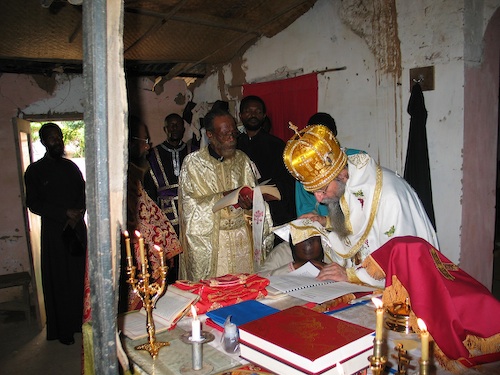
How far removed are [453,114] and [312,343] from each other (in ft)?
11.7

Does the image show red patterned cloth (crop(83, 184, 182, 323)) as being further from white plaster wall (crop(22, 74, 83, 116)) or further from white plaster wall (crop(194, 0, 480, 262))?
white plaster wall (crop(22, 74, 83, 116))

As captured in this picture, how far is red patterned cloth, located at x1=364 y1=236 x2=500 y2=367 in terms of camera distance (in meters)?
1.52

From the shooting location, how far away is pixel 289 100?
614cm

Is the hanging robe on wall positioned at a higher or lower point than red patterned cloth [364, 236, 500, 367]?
higher

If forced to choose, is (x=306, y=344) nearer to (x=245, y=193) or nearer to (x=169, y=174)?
(x=245, y=193)

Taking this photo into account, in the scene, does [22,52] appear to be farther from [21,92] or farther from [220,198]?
[220,198]

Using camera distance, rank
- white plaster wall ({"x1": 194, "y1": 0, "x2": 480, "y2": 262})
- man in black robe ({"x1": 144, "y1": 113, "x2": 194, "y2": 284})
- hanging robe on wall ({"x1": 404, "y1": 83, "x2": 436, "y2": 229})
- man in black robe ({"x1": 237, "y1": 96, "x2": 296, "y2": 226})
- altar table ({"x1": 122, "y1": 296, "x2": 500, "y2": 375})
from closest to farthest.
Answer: altar table ({"x1": 122, "y1": 296, "x2": 500, "y2": 375})
white plaster wall ({"x1": 194, "y1": 0, "x2": 480, "y2": 262})
hanging robe on wall ({"x1": 404, "y1": 83, "x2": 436, "y2": 229})
man in black robe ({"x1": 237, "y1": 96, "x2": 296, "y2": 226})
man in black robe ({"x1": 144, "y1": 113, "x2": 194, "y2": 284})

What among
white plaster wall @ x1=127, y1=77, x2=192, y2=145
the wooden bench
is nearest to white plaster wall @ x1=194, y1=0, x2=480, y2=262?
white plaster wall @ x1=127, y1=77, x2=192, y2=145

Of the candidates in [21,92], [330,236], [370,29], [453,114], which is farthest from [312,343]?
[21,92]

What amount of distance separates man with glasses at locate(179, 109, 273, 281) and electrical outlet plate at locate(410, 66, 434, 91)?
199 centimetres

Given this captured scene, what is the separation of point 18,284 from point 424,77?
18.7 feet

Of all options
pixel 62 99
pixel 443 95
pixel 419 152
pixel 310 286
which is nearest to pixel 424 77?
pixel 443 95

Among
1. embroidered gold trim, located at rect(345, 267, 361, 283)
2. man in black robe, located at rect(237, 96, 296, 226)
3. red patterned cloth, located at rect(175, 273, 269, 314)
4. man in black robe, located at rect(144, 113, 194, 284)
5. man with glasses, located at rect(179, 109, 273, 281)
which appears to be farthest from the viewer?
man in black robe, located at rect(144, 113, 194, 284)

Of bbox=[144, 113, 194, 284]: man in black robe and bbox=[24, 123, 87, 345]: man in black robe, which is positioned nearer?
bbox=[24, 123, 87, 345]: man in black robe
